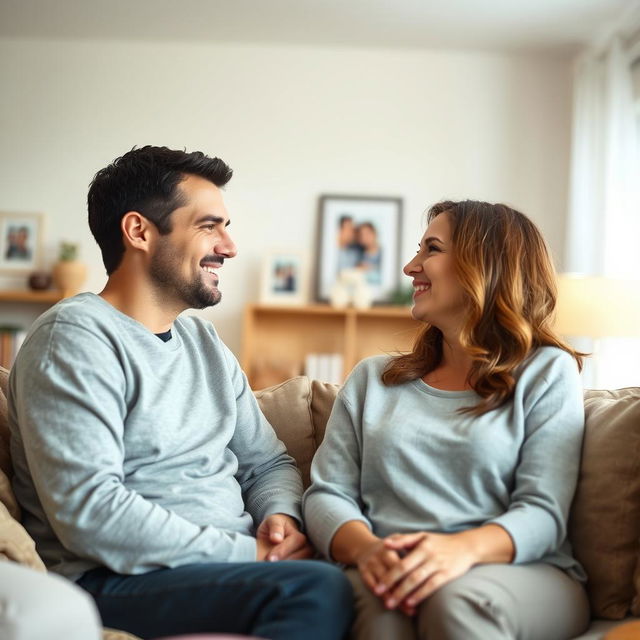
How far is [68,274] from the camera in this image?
4.96 m

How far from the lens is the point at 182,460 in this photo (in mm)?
1576

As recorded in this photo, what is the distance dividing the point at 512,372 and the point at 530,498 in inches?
10.3

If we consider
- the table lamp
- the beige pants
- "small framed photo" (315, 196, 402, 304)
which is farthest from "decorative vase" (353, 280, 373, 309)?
the beige pants

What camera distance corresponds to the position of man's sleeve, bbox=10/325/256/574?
139cm

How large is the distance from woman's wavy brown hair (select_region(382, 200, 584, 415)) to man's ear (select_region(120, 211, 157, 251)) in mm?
592

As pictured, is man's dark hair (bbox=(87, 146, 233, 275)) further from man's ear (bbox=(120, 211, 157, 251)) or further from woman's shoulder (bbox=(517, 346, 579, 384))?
woman's shoulder (bbox=(517, 346, 579, 384))

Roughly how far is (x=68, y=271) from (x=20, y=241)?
1.60 ft

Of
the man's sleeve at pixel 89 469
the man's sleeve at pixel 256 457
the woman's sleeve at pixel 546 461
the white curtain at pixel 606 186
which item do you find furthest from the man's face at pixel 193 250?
the white curtain at pixel 606 186

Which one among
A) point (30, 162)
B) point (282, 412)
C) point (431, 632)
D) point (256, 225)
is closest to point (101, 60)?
point (30, 162)

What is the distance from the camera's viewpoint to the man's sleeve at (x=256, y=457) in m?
1.75

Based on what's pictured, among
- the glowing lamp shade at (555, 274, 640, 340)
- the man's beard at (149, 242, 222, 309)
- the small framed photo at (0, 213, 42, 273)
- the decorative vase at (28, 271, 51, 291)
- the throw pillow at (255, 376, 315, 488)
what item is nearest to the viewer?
the man's beard at (149, 242, 222, 309)

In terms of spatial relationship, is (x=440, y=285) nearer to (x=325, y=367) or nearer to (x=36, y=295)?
(x=325, y=367)

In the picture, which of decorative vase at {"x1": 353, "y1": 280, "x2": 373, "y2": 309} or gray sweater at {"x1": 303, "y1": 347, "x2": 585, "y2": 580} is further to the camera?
decorative vase at {"x1": 353, "y1": 280, "x2": 373, "y2": 309}

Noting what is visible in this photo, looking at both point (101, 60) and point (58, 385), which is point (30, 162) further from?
point (58, 385)
